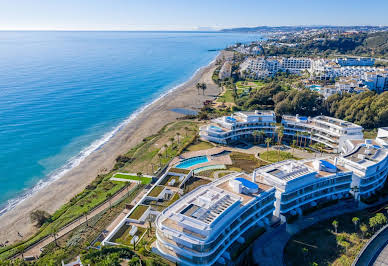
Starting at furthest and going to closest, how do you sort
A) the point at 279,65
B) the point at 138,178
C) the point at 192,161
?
1. the point at 279,65
2. the point at 192,161
3. the point at 138,178

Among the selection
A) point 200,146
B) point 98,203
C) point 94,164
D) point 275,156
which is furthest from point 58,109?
point 275,156

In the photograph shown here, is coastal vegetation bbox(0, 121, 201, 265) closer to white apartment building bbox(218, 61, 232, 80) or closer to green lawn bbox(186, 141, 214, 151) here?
green lawn bbox(186, 141, 214, 151)

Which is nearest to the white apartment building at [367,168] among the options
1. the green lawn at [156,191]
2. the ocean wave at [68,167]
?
the green lawn at [156,191]

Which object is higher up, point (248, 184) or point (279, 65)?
point (279, 65)

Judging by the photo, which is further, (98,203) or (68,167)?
(68,167)

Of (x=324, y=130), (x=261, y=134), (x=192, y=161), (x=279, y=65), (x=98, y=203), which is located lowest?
(x=98, y=203)

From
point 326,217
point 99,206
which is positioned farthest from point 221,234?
point 99,206

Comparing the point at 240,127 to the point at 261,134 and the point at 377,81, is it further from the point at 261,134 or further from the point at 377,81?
the point at 377,81

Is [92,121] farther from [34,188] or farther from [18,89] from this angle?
[18,89]
